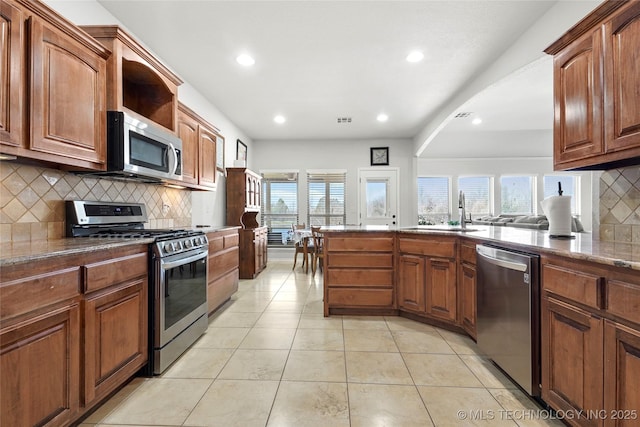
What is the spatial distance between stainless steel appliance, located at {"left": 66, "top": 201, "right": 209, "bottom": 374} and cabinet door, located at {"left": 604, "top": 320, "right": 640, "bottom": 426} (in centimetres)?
239

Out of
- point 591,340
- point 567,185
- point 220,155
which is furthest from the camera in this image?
point 567,185

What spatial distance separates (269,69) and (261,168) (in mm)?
3588

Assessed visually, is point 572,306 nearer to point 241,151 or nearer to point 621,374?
point 621,374

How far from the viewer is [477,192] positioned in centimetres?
791

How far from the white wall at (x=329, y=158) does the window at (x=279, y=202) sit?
0.49 feet

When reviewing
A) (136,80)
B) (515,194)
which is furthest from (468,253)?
(515,194)

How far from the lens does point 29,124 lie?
147cm

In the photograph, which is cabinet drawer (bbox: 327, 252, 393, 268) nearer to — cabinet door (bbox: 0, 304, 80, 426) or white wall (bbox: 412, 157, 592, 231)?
cabinet door (bbox: 0, 304, 80, 426)

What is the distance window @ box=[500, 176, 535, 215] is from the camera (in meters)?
7.82

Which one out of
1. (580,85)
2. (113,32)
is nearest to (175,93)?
(113,32)

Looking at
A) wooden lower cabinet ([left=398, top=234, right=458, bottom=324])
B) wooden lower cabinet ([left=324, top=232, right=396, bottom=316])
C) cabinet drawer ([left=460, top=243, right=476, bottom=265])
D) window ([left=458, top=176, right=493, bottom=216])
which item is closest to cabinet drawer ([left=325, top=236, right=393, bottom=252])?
wooden lower cabinet ([left=324, top=232, right=396, bottom=316])

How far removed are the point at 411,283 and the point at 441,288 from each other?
0.32 m

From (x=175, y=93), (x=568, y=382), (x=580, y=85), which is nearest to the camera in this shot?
(x=568, y=382)

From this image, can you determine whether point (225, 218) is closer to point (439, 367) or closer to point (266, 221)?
point (266, 221)
